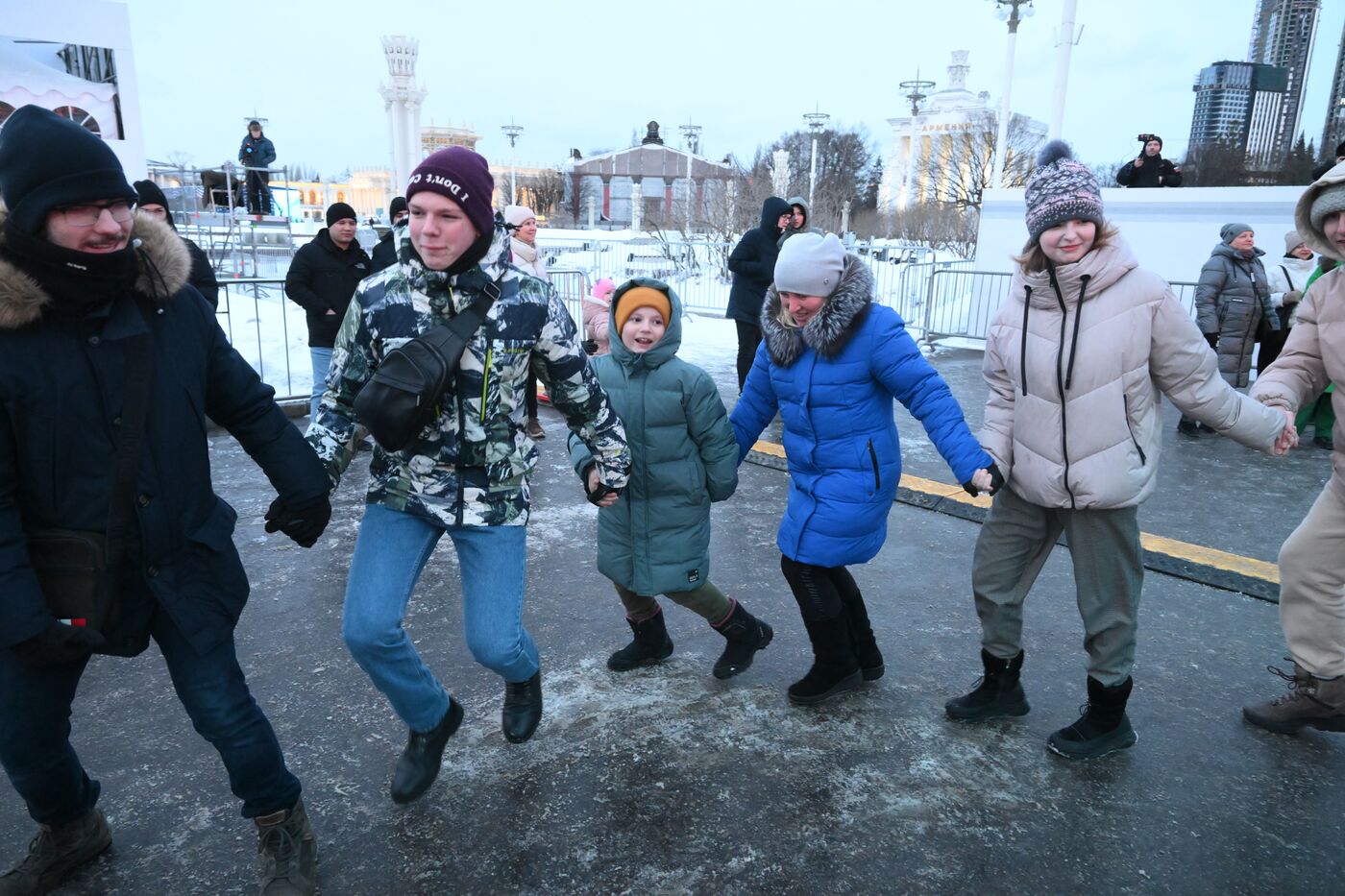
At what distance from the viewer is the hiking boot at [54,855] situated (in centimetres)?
235

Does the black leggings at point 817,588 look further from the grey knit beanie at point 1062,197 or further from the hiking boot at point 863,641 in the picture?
the grey knit beanie at point 1062,197

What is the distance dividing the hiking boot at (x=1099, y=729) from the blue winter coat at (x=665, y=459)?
1396 millimetres

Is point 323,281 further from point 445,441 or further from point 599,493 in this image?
point 445,441

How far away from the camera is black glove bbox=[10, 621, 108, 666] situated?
203 centimetres

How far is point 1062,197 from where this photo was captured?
2.83 m

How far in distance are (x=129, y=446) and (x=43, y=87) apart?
30.4 ft

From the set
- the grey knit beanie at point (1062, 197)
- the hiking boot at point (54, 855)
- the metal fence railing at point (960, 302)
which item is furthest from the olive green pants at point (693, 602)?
the metal fence railing at point (960, 302)

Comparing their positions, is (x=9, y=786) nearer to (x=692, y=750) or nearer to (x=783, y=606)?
(x=692, y=750)

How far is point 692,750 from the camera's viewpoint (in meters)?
3.09

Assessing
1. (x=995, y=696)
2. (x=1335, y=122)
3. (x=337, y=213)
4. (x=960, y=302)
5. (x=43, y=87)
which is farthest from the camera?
(x=1335, y=122)

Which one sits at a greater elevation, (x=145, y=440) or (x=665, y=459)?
(x=145, y=440)

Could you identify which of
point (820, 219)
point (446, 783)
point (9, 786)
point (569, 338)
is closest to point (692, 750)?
point (446, 783)

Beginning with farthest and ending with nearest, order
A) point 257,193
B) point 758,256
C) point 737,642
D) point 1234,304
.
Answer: point 257,193 → point 1234,304 → point 758,256 → point 737,642

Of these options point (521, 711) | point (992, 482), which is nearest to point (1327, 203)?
point (992, 482)
